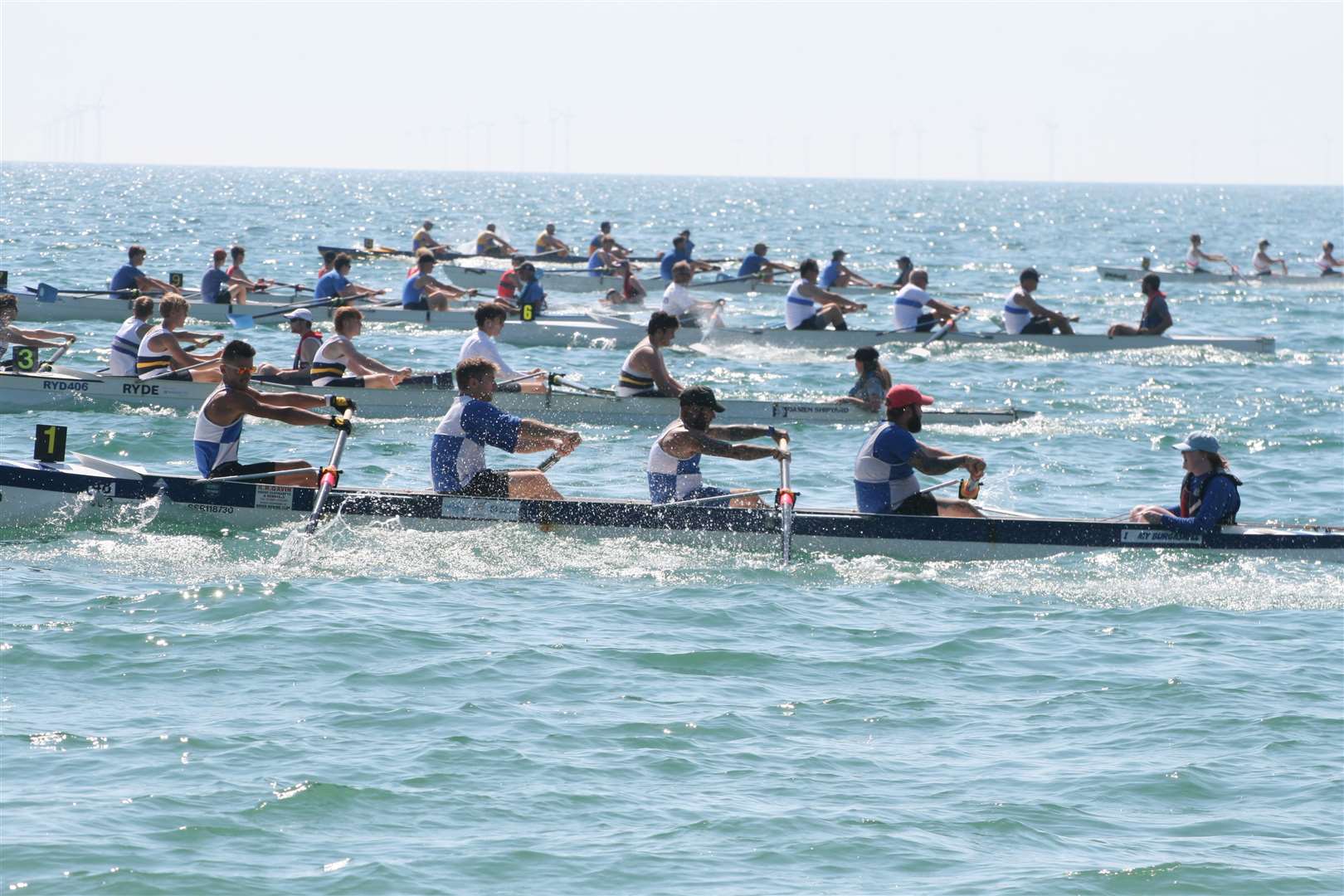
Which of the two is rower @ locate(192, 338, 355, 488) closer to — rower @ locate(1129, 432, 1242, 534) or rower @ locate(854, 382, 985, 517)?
rower @ locate(854, 382, 985, 517)

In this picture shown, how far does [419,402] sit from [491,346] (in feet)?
6.73

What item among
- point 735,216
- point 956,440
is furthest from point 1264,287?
point 735,216

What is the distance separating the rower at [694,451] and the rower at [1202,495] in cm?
334

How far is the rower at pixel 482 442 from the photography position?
46.9 feet

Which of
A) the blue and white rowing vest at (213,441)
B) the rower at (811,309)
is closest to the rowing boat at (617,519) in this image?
the blue and white rowing vest at (213,441)

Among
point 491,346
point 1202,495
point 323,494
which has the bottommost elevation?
point 323,494

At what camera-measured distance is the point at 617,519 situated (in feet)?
47.5

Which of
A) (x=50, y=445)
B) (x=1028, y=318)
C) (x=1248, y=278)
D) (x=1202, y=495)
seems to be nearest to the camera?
(x=1202, y=495)

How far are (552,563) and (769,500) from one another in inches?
159

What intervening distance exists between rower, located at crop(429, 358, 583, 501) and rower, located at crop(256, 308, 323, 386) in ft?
24.1

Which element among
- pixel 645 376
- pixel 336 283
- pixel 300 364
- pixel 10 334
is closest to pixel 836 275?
pixel 336 283

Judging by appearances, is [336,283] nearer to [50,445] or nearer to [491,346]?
[491,346]

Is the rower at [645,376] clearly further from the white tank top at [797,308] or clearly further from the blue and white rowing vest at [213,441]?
the white tank top at [797,308]

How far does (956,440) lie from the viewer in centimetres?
2208
